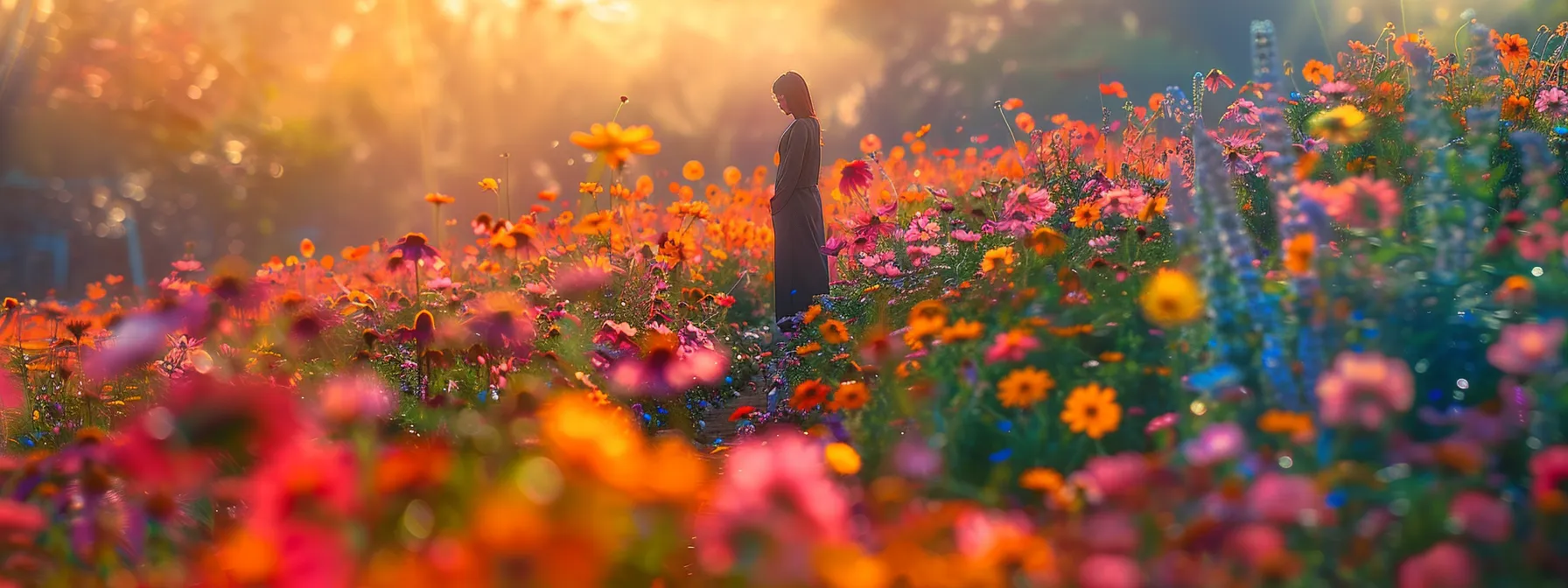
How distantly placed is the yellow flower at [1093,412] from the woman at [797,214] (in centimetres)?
380

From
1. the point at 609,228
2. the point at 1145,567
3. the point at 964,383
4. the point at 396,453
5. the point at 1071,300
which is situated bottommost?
the point at 1145,567

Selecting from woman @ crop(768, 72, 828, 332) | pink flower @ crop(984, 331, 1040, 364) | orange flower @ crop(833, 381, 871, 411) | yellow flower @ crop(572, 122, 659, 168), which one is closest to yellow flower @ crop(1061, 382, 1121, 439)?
pink flower @ crop(984, 331, 1040, 364)

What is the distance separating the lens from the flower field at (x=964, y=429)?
4.30 feet

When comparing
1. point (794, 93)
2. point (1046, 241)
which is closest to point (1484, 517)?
point (1046, 241)

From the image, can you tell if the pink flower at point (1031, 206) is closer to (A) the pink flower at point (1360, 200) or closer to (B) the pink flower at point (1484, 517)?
(A) the pink flower at point (1360, 200)

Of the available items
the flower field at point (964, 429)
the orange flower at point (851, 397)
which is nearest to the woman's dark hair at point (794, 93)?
the flower field at point (964, 429)

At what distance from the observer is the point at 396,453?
1.50m

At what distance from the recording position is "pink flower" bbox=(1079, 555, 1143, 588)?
1260mm

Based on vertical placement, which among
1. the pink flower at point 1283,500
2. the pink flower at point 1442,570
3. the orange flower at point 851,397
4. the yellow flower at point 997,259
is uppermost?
the yellow flower at point 997,259

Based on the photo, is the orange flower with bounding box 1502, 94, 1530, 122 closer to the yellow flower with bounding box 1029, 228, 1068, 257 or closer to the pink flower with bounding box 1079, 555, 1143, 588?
the yellow flower with bounding box 1029, 228, 1068, 257

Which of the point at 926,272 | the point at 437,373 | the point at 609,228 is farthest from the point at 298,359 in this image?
the point at 926,272

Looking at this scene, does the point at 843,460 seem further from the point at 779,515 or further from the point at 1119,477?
the point at 779,515

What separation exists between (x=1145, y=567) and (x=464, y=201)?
734 inches

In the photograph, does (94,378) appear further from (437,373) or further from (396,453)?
(396,453)
